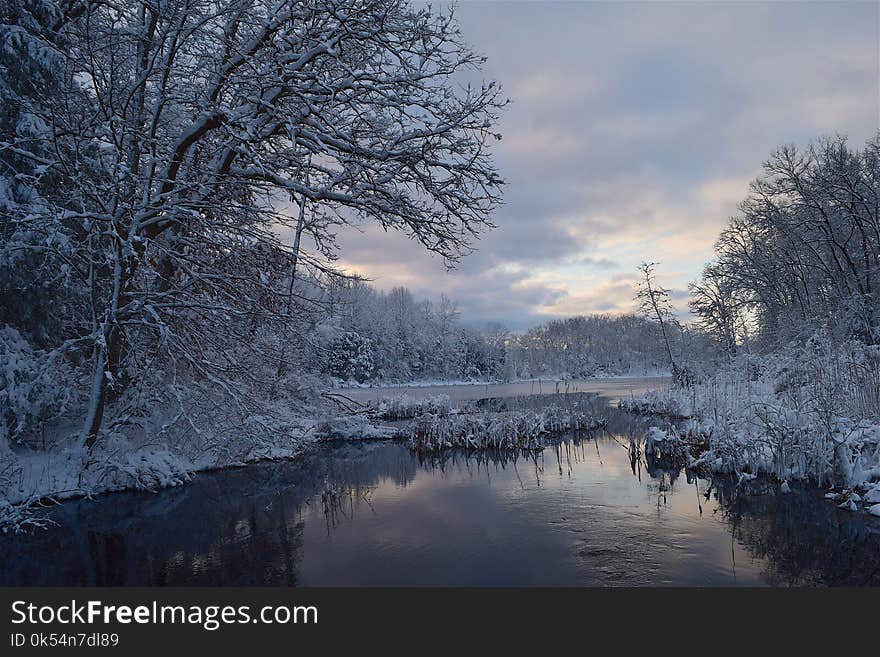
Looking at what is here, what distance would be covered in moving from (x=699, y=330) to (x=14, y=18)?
3987cm

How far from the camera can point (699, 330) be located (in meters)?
36.6

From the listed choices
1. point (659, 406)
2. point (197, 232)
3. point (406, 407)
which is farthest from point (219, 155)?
point (659, 406)

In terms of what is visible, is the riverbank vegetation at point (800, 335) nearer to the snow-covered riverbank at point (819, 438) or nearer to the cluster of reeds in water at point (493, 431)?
the snow-covered riverbank at point (819, 438)

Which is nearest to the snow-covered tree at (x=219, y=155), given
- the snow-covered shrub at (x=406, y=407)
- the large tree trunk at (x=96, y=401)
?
the large tree trunk at (x=96, y=401)

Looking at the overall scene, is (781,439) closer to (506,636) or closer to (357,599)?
(506,636)

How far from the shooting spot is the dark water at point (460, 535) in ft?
18.4

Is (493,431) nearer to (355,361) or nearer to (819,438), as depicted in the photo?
(819,438)

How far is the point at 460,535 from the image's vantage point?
7148 mm

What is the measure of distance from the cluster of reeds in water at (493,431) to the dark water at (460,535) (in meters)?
3.73

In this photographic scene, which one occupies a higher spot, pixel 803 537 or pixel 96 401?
pixel 96 401


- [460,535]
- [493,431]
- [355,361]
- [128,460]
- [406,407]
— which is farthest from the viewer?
[355,361]

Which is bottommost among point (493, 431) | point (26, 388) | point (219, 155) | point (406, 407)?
point (493, 431)

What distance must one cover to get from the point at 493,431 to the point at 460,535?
26.7 ft

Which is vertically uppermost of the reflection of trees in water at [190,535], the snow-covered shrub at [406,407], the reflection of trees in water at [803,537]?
the snow-covered shrub at [406,407]
